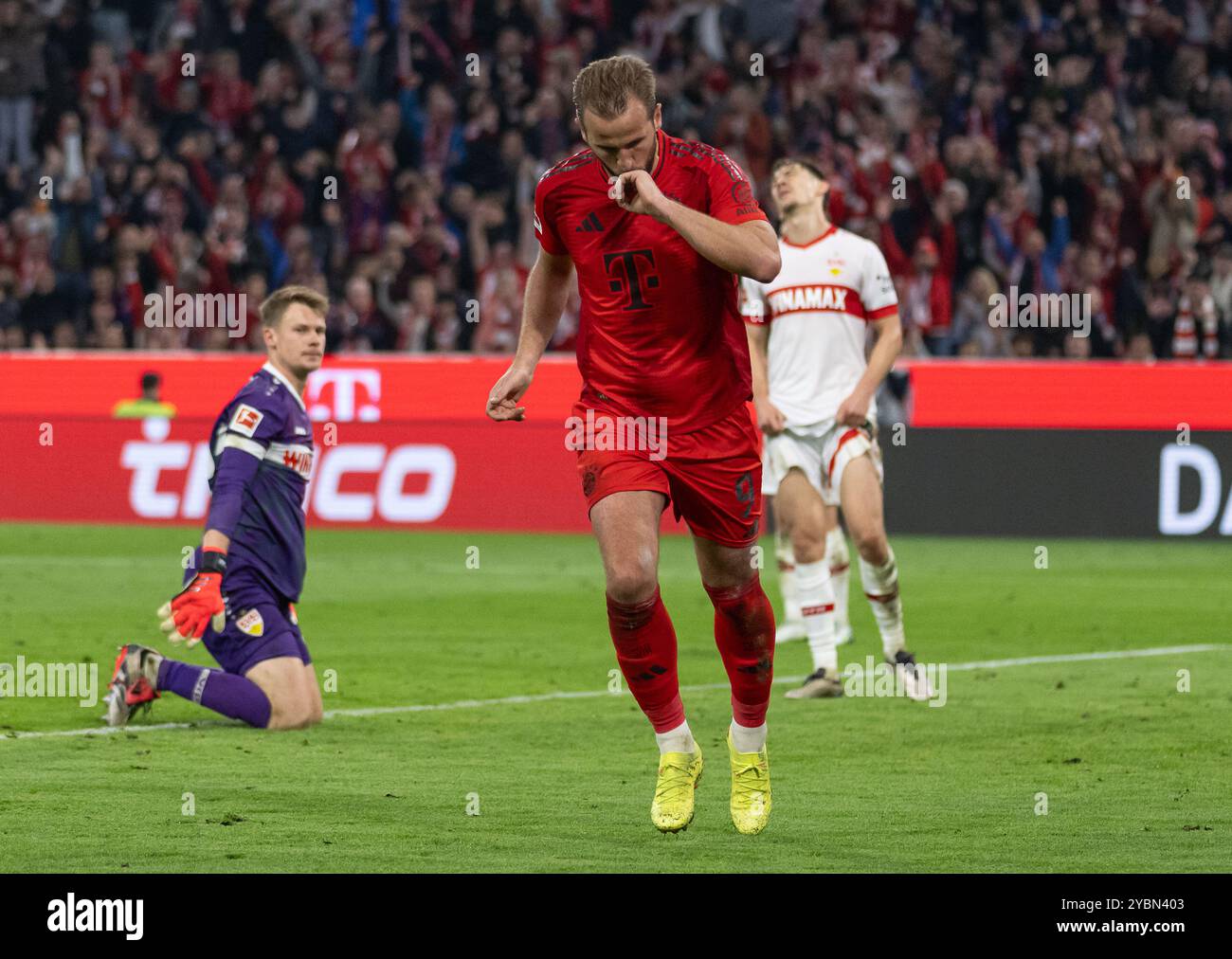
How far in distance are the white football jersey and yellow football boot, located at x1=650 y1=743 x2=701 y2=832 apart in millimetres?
3867

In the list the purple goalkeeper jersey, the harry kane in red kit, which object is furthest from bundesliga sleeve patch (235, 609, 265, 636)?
the harry kane in red kit

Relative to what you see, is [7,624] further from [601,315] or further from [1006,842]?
[1006,842]

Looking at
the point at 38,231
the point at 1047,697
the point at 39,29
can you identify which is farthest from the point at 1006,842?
the point at 39,29

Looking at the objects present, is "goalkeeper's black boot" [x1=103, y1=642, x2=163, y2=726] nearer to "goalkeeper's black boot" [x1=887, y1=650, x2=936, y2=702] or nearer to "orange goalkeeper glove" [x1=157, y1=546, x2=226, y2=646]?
"orange goalkeeper glove" [x1=157, y1=546, x2=226, y2=646]

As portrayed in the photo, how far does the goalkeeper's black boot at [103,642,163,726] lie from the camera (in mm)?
9172

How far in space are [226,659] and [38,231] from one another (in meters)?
14.8

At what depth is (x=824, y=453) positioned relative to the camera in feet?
35.0

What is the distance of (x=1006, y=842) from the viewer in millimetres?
6738

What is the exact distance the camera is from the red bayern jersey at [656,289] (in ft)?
22.6

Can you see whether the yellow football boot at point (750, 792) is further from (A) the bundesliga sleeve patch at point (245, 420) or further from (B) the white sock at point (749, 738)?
(A) the bundesliga sleeve patch at point (245, 420)

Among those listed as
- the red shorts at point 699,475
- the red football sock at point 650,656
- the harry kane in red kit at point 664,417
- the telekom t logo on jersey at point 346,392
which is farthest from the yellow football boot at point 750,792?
the telekom t logo on jersey at point 346,392

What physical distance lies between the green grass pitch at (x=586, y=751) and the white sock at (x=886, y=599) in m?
0.42

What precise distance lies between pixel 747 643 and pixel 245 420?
282cm

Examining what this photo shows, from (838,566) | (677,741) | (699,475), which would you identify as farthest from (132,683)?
(838,566)
